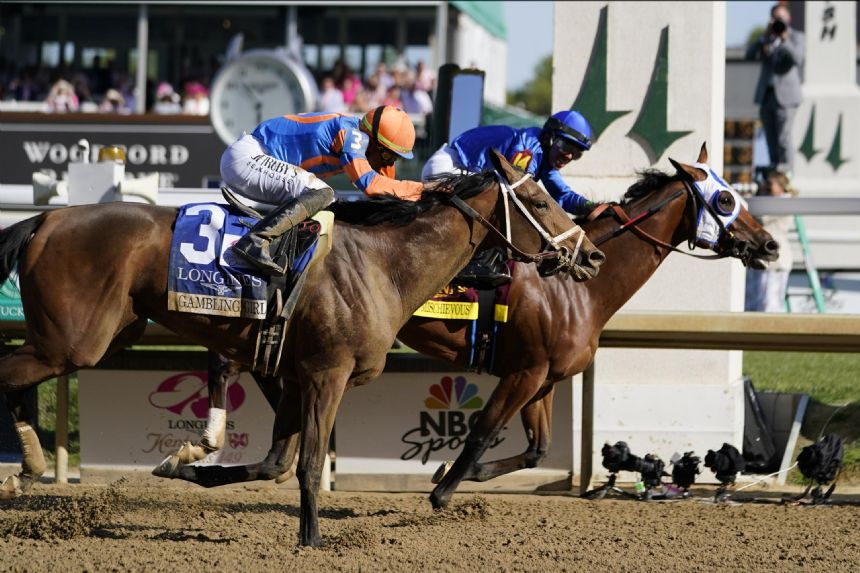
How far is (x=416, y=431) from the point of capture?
7773mm

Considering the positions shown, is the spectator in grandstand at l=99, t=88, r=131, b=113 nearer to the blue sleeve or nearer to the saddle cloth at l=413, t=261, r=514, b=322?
the blue sleeve

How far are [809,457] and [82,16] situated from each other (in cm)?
1542

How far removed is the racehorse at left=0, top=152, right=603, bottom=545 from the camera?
548 cm

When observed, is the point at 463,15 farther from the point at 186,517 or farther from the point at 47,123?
the point at 186,517

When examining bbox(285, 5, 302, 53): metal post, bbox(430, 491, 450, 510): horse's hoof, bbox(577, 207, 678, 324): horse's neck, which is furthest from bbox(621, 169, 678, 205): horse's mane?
bbox(285, 5, 302, 53): metal post

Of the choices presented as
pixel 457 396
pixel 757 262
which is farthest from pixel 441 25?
pixel 757 262

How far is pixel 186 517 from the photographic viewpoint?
6578mm

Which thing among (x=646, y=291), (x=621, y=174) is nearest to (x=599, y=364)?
(x=646, y=291)

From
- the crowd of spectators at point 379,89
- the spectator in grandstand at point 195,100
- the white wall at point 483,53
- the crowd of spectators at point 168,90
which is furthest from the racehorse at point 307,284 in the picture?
the white wall at point 483,53

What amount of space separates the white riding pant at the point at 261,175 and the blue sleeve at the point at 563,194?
1.62 m

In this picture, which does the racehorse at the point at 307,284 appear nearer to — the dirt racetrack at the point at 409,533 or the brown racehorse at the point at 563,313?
the dirt racetrack at the point at 409,533

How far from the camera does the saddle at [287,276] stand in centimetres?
554

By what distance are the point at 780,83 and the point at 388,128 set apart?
7.43 m

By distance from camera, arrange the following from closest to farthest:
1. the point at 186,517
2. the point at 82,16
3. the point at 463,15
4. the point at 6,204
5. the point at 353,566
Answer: the point at 353,566 < the point at 186,517 < the point at 6,204 < the point at 82,16 < the point at 463,15
